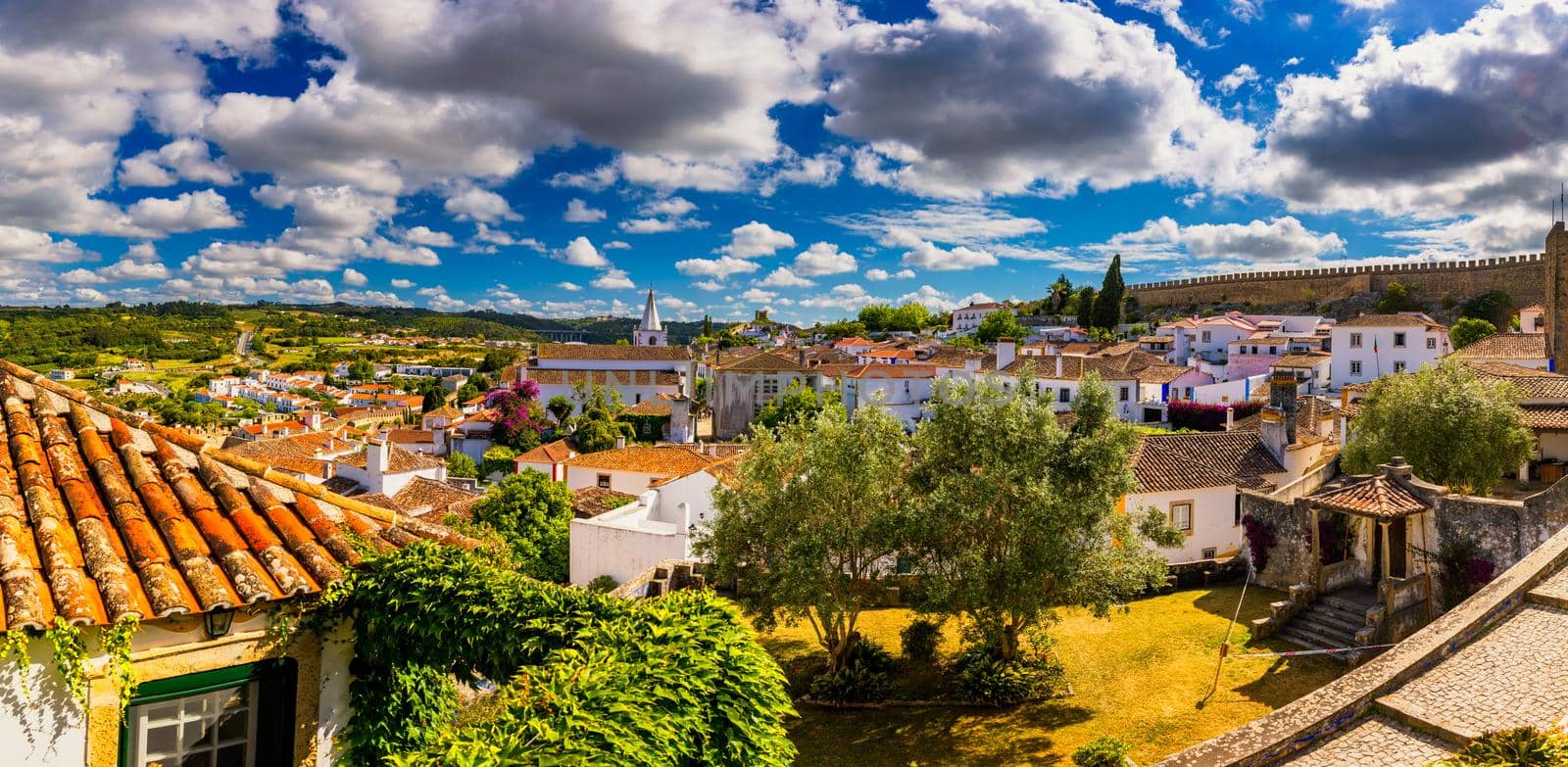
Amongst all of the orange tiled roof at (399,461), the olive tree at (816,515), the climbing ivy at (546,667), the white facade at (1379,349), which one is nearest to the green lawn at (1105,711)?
the olive tree at (816,515)

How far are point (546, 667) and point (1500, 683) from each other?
31.3 feet

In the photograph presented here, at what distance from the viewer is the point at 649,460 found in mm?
37469

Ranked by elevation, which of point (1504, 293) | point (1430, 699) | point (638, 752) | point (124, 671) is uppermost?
point (1504, 293)

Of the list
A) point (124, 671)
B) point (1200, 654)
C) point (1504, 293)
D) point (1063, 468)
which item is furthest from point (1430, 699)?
point (1504, 293)

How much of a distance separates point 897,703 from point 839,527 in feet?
12.4

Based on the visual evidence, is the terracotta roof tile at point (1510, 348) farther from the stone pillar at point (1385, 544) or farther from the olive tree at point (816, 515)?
the olive tree at point (816, 515)

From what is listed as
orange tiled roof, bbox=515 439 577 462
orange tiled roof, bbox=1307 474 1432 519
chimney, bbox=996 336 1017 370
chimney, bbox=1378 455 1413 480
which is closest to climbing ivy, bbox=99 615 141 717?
orange tiled roof, bbox=1307 474 1432 519

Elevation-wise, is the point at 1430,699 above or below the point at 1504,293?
below

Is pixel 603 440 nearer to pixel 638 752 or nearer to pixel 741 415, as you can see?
pixel 741 415

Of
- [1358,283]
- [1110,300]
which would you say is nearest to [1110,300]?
[1110,300]

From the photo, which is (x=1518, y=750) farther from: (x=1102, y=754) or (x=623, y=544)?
(x=623, y=544)

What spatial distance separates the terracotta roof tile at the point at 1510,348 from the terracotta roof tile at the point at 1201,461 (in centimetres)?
2358

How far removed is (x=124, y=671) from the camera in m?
4.68

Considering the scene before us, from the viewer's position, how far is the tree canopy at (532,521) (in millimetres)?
24919
